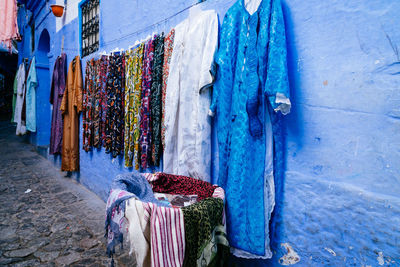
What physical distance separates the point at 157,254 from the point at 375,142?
3.80 ft

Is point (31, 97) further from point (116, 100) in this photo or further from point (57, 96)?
point (116, 100)

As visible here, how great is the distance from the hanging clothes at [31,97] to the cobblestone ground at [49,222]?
172 cm

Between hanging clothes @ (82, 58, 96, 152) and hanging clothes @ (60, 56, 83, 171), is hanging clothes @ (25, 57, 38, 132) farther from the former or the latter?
hanging clothes @ (82, 58, 96, 152)

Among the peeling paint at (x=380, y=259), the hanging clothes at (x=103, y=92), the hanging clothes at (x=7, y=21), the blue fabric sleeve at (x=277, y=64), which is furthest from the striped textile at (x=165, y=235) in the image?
the hanging clothes at (x=7, y=21)

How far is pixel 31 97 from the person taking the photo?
6422 mm

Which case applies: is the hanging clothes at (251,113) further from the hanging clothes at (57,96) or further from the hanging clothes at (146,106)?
the hanging clothes at (57,96)

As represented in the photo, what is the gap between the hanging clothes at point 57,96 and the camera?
15.7ft

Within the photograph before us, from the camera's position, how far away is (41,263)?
218 cm

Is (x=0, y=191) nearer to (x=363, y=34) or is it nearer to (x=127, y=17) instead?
→ (x=127, y=17)

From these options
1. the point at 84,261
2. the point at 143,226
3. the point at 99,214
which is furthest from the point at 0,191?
the point at 143,226

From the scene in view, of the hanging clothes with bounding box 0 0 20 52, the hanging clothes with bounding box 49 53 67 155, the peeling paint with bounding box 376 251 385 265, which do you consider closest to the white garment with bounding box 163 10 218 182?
the peeling paint with bounding box 376 251 385 265

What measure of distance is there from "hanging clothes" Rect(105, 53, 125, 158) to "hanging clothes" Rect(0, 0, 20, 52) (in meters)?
3.90

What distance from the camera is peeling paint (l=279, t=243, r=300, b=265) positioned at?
4.67 ft

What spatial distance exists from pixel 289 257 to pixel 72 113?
425cm
